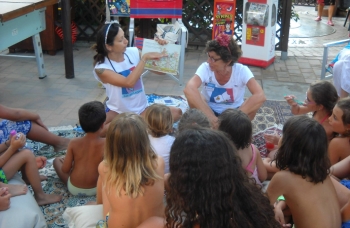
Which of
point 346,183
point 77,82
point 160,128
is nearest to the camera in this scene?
point 346,183

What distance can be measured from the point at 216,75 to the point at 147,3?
235cm

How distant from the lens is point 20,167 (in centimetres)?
291

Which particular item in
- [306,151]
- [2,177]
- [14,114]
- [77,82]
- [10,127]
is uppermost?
[306,151]

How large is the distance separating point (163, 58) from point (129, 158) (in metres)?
2.37

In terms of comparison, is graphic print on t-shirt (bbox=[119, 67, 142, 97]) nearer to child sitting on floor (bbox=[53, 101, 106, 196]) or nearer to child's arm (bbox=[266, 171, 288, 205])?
child sitting on floor (bbox=[53, 101, 106, 196])

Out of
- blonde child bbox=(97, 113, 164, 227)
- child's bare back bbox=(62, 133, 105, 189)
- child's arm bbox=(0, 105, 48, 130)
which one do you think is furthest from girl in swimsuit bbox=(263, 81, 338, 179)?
child's arm bbox=(0, 105, 48, 130)

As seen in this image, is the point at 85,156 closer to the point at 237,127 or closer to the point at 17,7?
the point at 237,127

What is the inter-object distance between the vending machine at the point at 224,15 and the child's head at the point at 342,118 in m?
3.59

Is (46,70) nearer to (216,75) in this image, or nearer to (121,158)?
(216,75)

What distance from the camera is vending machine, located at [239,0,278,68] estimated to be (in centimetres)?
598

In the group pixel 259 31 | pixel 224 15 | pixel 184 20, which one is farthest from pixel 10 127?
pixel 184 20

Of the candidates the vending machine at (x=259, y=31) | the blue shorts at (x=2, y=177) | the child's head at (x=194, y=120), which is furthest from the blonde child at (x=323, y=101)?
the vending machine at (x=259, y=31)

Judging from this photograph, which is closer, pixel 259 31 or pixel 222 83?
pixel 222 83

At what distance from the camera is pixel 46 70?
6.14m
